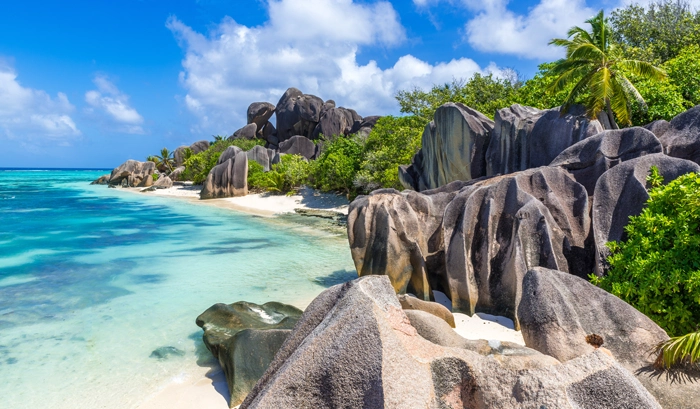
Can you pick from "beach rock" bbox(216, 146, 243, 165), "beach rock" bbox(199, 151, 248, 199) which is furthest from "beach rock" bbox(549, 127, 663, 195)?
"beach rock" bbox(216, 146, 243, 165)

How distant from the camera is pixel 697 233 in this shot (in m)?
4.26

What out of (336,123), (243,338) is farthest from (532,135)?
(336,123)

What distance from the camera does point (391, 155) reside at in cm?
1981

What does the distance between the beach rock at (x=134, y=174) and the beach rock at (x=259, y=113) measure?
42.5ft

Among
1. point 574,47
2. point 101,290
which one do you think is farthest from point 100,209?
point 574,47

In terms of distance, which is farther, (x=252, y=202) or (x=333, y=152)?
(x=252, y=202)

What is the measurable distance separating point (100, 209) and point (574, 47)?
2682 centimetres

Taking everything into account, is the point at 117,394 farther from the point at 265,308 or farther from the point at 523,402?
the point at 523,402

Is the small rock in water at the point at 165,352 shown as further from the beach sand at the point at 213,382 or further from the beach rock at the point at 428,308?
the beach rock at the point at 428,308

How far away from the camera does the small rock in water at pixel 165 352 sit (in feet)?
20.0

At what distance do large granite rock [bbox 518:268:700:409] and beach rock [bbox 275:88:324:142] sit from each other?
47.0m

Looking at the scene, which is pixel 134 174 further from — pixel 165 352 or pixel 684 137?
pixel 684 137

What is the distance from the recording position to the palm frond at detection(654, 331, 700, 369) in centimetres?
304

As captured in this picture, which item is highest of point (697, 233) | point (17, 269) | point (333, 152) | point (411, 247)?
point (333, 152)
